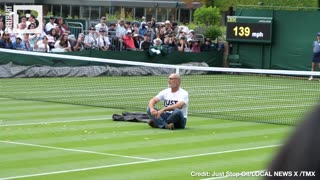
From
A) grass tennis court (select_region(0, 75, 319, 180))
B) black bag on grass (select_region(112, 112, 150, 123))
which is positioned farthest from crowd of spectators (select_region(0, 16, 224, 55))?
black bag on grass (select_region(112, 112, 150, 123))

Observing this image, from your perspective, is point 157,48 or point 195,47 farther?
point 195,47

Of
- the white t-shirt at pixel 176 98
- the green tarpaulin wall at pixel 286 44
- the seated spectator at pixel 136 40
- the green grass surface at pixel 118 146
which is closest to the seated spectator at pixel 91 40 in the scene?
the seated spectator at pixel 136 40

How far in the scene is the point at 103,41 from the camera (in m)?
31.3

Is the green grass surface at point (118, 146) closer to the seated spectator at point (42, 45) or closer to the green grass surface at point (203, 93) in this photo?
the green grass surface at point (203, 93)

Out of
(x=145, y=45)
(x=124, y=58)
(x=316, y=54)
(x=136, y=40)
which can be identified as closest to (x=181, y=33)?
(x=136, y=40)

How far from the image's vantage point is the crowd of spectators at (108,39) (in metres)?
28.5

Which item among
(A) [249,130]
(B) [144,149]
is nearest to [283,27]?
(A) [249,130]

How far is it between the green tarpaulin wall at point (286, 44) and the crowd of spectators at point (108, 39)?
5.17 feet

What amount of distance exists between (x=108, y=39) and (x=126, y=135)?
724 inches

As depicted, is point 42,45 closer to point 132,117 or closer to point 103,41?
point 103,41

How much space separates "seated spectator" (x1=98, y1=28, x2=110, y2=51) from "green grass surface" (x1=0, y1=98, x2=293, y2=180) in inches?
535

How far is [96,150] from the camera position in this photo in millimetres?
11672

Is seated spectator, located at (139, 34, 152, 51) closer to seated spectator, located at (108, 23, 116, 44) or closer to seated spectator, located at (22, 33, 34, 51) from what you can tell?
seated spectator, located at (108, 23, 116, 44)

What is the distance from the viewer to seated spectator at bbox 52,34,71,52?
95.4 ft
